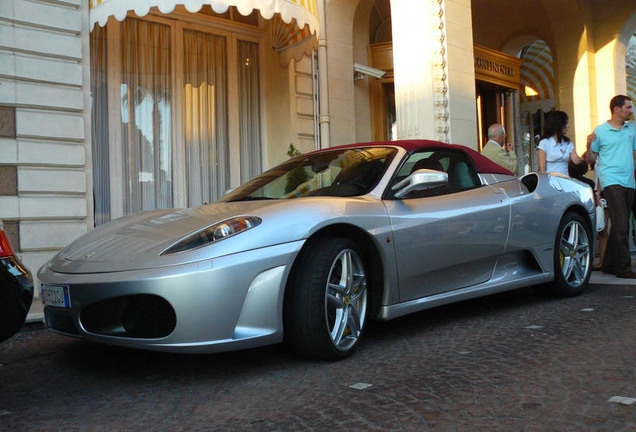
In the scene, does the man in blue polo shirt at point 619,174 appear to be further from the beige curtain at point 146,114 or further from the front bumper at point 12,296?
the beige curtain at point 146,114

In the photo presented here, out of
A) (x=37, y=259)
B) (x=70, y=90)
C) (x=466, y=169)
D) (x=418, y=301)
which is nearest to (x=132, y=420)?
(x=418, y=301)

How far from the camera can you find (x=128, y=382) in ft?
10.7

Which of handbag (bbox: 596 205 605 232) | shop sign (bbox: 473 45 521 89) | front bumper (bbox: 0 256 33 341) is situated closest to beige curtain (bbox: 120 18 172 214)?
handbag (bbox: 596 205 605 232)

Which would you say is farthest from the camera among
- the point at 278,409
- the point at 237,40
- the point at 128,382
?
the point at 237,40

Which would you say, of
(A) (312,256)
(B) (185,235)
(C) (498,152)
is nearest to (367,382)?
(A) (312,256)

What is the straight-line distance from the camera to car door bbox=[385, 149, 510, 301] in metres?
3.90

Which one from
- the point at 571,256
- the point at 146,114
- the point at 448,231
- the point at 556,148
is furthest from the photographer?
the point at 146,114

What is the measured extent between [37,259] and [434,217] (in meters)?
5.23

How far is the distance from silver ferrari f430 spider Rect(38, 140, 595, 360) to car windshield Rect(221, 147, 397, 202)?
1 centimetres

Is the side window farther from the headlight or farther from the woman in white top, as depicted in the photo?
the woman in white top

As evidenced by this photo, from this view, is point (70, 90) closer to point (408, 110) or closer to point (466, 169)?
point (408, 110)

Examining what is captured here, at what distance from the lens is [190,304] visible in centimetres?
307

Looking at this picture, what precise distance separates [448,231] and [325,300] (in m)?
1.12

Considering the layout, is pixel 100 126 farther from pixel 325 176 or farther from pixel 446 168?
pixel 446 168
